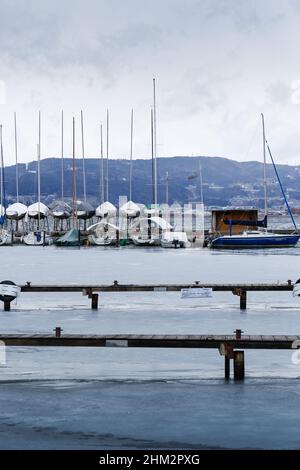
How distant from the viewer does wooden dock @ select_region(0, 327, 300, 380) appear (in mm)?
13969

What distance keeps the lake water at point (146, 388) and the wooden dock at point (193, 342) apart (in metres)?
0.51

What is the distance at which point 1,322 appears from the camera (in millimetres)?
22453

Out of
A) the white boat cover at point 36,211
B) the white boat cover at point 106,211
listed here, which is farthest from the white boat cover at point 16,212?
the white boat cover at point 106,211

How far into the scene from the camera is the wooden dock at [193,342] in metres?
14.0

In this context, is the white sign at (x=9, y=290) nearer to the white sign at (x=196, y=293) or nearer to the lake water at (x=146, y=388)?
the lake water at (x=146, y=388)

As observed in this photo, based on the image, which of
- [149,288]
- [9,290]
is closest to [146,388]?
[149,288]

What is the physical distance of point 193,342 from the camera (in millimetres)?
14070

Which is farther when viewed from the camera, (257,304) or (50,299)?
(50,299)

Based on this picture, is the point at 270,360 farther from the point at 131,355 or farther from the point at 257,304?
the point at 257,304

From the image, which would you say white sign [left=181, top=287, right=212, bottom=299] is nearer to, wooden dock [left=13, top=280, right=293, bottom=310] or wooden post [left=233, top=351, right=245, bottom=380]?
wooden dock [left=13, top=280, right=293, bottom=310]

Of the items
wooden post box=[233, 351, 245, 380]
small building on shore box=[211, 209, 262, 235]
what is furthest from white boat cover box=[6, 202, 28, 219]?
wooden post box=[233, 351, 245, 380]

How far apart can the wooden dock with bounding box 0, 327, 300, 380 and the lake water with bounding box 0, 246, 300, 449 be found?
20.1 inches
